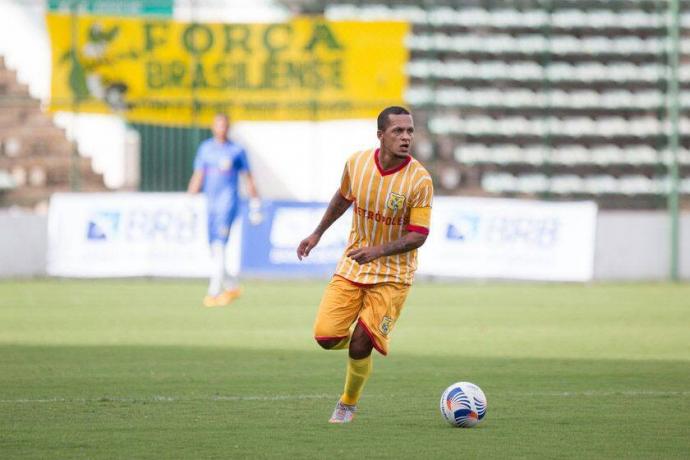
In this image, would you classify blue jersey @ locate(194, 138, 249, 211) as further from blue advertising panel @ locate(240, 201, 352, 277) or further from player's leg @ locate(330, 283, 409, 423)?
player's leg @ locate(330, 283, 409, 423)

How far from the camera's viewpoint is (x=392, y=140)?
26.9ft

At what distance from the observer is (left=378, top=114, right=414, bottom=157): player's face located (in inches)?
322

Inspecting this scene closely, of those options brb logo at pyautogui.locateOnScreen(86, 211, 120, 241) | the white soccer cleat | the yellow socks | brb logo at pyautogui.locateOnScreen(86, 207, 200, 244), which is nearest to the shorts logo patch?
the yellow socks

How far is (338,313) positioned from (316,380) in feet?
6.88

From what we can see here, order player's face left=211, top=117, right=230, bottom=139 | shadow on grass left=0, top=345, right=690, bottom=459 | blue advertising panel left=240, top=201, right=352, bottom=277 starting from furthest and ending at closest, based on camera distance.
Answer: blue advertising panel left=240, top=201, right=352, bottom=277 → player's face left=211, top=117, right=230, bottom=139 → shadow on grass left=0, top=345, right=690, bottom=459

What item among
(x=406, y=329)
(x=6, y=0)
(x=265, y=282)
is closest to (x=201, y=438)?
(x=406, y=329)

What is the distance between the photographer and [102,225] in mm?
22000

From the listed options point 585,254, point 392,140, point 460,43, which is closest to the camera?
point 392,140

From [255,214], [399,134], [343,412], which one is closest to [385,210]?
[399,134]

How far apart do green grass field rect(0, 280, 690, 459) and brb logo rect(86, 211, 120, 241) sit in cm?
332

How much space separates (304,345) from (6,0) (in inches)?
700

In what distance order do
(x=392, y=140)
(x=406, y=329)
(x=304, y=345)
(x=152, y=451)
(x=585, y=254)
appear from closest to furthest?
(x=152, y=451) < (x=392, y=140) < (x=304, y=345) < (x=406, y=329) < (x=585, y=254)

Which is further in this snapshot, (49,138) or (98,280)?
(49,138)

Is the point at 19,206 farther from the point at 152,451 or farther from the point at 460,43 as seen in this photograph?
the point at 152,451
